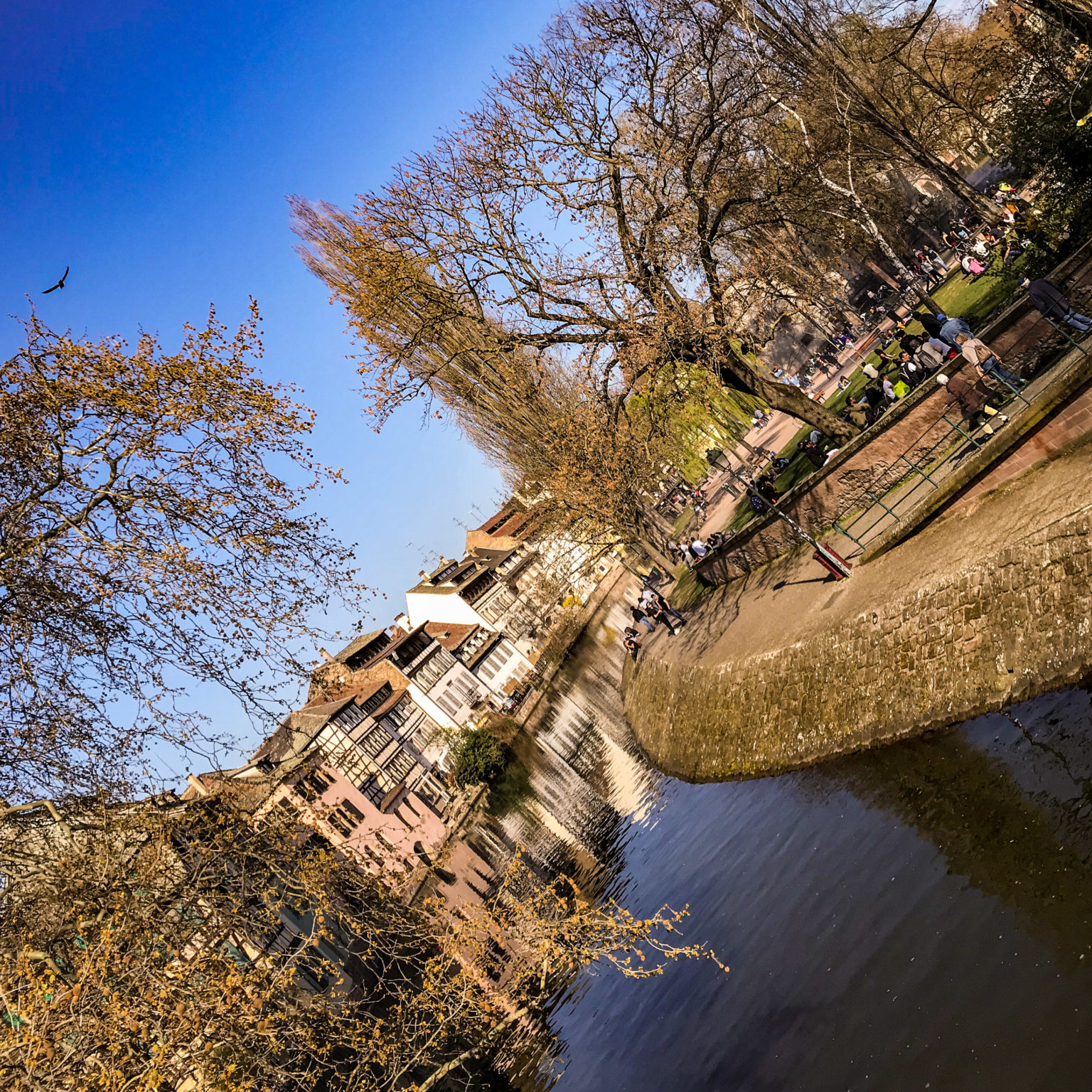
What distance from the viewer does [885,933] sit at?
7777mm

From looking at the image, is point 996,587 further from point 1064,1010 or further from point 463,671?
point 463,671

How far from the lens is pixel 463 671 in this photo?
60.3 meters

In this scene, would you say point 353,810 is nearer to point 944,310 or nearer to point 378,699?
point 378,699

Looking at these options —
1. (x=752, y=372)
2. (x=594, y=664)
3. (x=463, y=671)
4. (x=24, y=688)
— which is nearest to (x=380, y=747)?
(x=463, y=671)

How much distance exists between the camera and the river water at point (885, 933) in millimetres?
6000

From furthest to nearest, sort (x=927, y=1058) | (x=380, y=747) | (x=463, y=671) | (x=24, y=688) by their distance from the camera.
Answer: (x=463, y=671) → (x=380, y=747) → (x=24, y=688) → (x=927, y=1058)

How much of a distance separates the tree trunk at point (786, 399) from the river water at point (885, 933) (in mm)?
7831

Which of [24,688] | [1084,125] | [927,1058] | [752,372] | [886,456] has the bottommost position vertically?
[927,1058]

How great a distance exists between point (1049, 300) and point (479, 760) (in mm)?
38237

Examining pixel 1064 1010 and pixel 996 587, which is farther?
pixel 996 587

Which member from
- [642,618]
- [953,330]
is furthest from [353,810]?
[953,330]

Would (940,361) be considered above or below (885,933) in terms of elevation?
above

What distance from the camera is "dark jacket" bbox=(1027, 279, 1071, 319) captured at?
11477mm

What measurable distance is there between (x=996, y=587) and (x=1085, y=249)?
21.3ft
